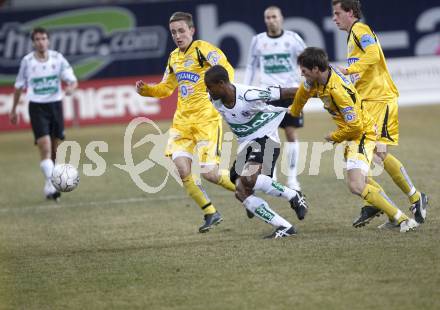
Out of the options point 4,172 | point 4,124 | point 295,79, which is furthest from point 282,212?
point 4,124

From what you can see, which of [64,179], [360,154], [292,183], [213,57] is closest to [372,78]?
[360,154]

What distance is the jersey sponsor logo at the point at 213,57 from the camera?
982 cm

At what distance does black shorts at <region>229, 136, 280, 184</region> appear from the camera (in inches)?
355

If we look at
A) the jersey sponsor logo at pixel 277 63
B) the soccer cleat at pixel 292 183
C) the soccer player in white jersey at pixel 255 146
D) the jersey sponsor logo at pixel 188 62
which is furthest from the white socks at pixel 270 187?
the jersey sponsor logo at pixel 277 63

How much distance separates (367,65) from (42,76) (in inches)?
235

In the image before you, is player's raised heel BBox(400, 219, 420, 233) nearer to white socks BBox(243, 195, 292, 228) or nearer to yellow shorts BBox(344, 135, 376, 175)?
yellow shorts BBox(344, 135, 376, 175)

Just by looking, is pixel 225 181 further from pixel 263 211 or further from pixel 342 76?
pixel 342 76

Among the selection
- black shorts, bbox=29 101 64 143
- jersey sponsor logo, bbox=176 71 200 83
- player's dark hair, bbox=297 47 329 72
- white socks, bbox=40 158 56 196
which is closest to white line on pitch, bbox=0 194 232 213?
white socks, bbox=40 158 56 196

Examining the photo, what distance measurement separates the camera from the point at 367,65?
361 inches

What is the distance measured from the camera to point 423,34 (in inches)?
942

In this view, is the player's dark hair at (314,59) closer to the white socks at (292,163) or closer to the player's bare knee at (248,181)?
the player's bare knee at (248,181)

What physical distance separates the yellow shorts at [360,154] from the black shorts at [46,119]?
235 inches

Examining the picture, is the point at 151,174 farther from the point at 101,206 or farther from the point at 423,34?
the point at 423,34

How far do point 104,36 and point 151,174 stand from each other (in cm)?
965
